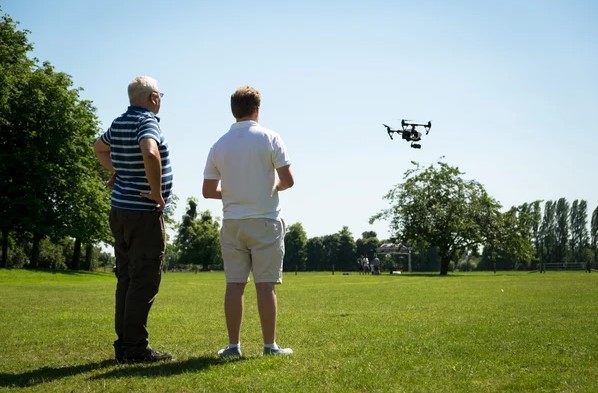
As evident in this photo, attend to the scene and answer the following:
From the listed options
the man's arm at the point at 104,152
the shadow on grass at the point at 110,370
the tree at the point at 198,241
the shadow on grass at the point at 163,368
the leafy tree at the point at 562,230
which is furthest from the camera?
the leafy tree at the point at 562,230

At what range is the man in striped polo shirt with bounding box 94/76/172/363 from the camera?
6.05 m

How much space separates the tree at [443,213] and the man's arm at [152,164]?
2393 inches

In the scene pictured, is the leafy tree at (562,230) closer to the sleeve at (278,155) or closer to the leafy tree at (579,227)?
the leafy tree at (579,227)

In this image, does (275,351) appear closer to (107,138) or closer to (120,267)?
(120,267)

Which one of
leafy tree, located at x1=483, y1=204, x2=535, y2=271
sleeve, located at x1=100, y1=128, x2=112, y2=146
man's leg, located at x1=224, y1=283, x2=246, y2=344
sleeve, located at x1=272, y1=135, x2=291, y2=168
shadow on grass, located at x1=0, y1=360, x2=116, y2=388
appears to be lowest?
shadow on grass, located at x1=0, y1=360, x2=116, y2=388

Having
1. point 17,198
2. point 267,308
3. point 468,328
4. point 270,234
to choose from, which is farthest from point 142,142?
point 17,198

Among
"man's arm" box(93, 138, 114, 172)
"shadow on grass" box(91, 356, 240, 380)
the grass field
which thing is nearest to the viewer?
the grass field

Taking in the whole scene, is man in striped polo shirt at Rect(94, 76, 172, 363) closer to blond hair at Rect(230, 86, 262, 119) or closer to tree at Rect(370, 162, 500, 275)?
blond hair at Rect(230, 86, 262, 119)

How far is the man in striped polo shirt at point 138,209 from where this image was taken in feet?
19.8

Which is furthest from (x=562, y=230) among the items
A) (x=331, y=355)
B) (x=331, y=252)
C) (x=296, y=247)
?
(x=331, y=355)

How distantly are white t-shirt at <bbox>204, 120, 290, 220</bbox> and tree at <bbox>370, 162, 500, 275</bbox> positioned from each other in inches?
2379

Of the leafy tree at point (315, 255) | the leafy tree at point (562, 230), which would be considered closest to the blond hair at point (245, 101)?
the leafy tree at point (562, 230)

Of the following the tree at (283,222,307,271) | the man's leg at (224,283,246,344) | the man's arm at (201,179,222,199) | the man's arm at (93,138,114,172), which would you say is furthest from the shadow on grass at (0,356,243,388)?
the tree at (283,222,307,271)

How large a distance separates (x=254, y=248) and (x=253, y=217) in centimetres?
31
